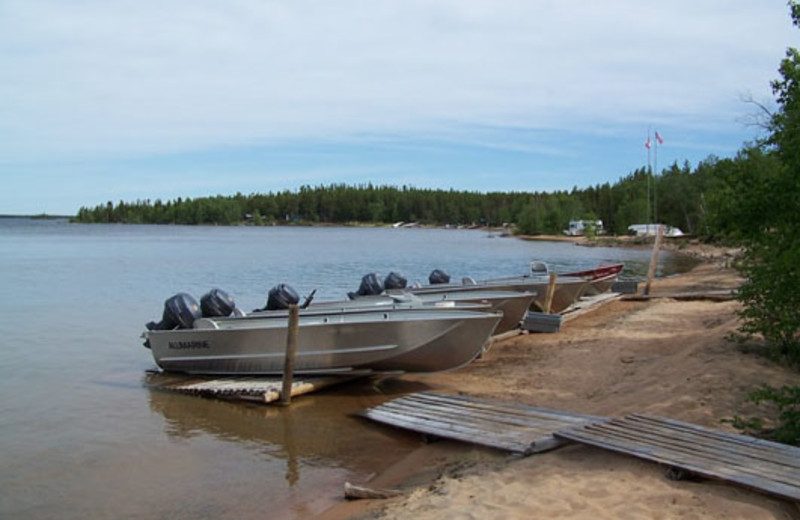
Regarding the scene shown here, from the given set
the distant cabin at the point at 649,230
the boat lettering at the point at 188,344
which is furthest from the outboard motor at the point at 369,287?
the distant cabin at the point at 649,230

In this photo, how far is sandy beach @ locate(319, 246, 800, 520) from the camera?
18.0 feet

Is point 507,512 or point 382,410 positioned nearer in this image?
point 507,512

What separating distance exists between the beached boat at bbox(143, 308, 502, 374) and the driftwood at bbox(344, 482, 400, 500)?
4780 mm

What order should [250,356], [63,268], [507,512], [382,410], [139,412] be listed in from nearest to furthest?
[507,512]
[382,410]
[139,412]
[250,356]
[63,268]

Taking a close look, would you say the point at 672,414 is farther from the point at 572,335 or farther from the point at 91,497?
the point at 572,335

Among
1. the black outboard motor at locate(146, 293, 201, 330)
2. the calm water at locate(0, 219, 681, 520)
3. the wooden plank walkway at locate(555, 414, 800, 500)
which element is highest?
the black outboard motor at locate(146, 293, 201, 330)

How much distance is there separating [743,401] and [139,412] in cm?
958

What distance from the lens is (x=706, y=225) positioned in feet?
29.2

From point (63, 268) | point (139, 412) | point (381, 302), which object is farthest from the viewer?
point (63, 268)

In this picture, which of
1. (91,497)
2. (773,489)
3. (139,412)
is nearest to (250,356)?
(139,412)

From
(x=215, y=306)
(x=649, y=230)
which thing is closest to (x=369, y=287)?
(x=215, y=306)

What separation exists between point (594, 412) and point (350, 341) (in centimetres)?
484

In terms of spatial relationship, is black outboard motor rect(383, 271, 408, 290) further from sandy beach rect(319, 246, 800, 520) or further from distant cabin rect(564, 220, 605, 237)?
distant cabin rect(564, 220, 605, 237)

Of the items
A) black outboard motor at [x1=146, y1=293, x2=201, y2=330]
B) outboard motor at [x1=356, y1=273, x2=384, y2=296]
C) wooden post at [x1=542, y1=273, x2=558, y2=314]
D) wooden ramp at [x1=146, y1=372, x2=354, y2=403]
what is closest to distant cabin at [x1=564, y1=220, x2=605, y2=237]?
wooden post at [x1=542, y1=273, x2=558, y2=314]
